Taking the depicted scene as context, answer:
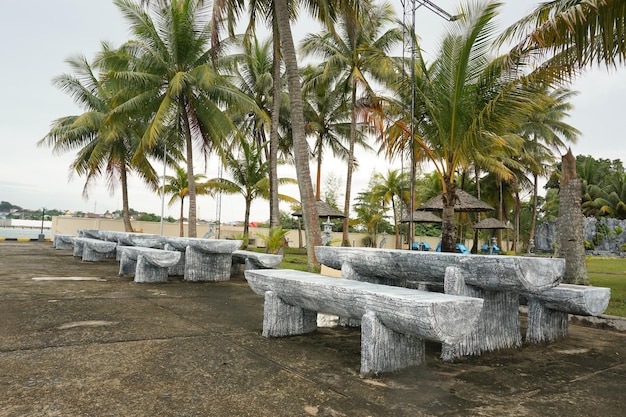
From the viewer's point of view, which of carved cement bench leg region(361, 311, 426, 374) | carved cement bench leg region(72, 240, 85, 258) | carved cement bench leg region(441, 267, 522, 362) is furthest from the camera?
carved cement bench leg region(72, 240, 85, 258)

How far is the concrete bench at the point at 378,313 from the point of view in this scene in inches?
96.3

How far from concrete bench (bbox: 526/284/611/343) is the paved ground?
0.17 m

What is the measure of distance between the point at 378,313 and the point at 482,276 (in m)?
0.94

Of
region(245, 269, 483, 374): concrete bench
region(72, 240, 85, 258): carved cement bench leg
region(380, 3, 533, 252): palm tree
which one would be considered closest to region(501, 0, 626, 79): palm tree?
region(380, 3, 533, 252): palm tree

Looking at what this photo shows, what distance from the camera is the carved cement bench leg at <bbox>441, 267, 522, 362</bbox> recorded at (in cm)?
332

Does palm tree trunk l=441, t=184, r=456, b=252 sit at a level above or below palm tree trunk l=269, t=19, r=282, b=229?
below

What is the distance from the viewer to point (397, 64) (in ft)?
52.8

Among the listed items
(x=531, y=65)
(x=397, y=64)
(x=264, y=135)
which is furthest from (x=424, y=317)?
(x=264, y=135)

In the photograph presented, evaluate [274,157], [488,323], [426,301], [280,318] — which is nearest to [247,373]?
[280,318]

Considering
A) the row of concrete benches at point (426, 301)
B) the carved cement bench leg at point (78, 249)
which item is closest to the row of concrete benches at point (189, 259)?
the row of concrete benches at point (426, 301)

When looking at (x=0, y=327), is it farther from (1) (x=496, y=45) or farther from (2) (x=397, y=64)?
(2) (x=397, y=64)

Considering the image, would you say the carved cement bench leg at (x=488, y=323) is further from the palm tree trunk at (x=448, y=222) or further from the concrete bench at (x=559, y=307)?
the palm tree trunk at (x=448, y=222)

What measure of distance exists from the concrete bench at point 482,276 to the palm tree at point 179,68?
404 inches

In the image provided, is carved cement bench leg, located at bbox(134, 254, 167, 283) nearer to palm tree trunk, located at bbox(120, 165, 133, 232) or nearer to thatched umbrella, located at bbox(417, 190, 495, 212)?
thatched umbrella, located at bbox(417, 190, 495, 212)
